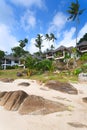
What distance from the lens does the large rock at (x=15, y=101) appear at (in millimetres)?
10983

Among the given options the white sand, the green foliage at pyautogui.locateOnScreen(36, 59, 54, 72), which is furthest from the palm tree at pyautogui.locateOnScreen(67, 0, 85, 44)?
the white sand

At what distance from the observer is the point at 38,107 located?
10.5 meters

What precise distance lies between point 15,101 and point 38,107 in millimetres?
1640

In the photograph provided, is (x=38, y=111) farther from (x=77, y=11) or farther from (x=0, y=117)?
(x=77, y=11)

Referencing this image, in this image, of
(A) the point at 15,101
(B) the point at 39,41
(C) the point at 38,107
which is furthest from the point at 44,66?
(B) the point at 39,41

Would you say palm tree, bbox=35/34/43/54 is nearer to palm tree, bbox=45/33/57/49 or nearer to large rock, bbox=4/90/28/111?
palm tree, bbox=45/33/57/49

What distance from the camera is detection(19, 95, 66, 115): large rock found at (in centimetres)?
1026

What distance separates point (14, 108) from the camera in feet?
35.6

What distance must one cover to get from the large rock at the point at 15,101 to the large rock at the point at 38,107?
0.34 meters

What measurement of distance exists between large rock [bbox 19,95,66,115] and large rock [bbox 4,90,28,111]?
34 cm

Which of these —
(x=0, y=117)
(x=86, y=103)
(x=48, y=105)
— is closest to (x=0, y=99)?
(x=0, y=117)

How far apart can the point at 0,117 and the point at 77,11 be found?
36488mm

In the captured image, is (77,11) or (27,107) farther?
(77,11)

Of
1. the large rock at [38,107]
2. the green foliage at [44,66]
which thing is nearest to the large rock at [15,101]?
the large rock at [38,107]
